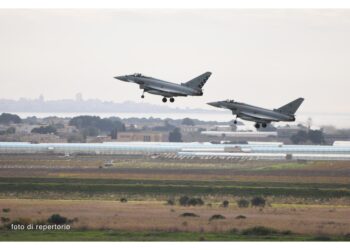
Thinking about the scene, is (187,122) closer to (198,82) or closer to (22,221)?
(198,82)

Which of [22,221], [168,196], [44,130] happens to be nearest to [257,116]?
[168,196]

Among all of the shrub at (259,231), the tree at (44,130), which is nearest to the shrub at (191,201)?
the shrub at (259,231)

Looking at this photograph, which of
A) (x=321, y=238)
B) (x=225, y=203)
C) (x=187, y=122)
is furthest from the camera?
(x=187, y=122)

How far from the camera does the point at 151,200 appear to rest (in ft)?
292

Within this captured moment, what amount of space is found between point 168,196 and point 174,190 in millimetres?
1906

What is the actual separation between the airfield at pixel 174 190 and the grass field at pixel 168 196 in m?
0.09

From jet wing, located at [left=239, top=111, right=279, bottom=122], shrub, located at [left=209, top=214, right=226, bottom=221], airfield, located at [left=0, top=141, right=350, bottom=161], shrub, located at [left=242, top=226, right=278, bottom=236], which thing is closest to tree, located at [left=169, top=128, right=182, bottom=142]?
airfield, located at [left=0, top=141, right=350, bottom=161]

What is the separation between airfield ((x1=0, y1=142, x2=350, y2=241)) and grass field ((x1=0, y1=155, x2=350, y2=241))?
87 millimetres

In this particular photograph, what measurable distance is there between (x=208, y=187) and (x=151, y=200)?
7.05 m

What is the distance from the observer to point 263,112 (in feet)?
278

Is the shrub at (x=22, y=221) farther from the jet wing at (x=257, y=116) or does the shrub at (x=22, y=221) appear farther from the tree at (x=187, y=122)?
the tree at (x=187, y=122)

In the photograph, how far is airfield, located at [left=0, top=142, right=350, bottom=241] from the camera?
77.7m

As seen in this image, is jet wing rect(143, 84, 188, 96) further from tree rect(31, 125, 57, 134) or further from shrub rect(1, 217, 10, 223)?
tree rect(31, 125, 57, 134)

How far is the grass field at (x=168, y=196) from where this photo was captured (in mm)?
77250
